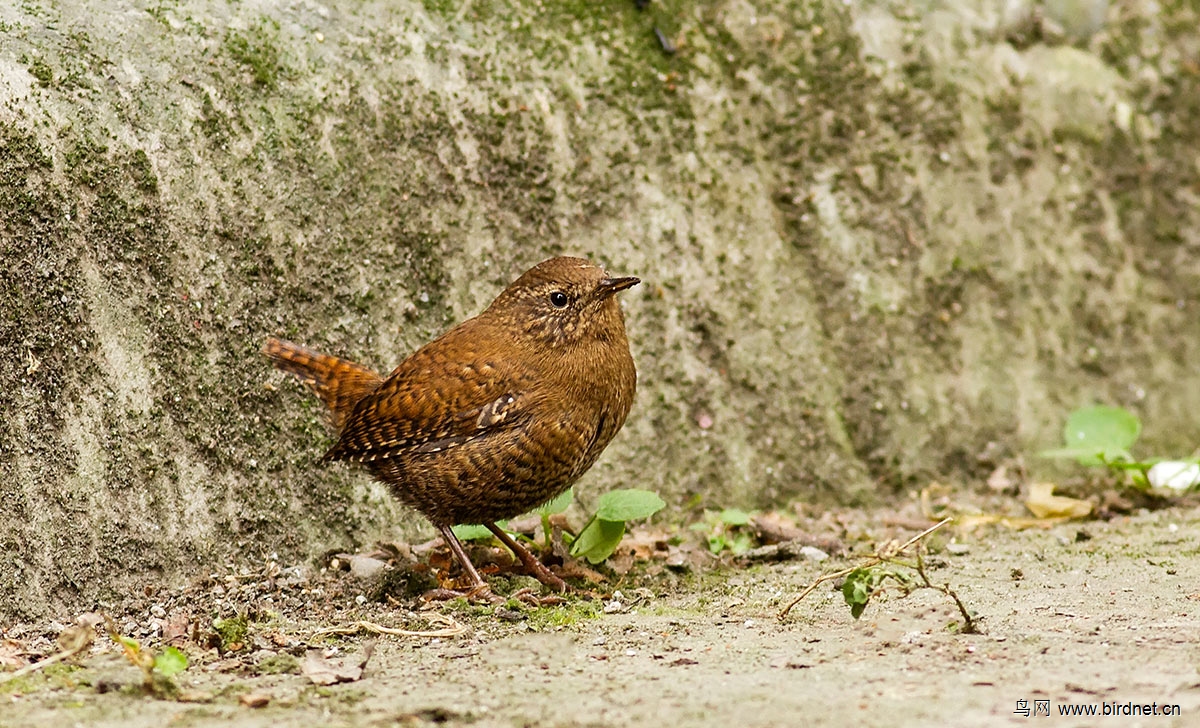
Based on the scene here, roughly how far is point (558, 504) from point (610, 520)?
0.27 meters

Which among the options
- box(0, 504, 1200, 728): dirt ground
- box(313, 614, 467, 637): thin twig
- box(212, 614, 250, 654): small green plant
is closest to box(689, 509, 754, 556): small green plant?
box(0, 504, 1200, 728): dirt ground

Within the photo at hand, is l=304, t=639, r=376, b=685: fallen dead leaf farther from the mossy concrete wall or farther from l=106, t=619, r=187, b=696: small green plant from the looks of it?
the mossy concrete wall

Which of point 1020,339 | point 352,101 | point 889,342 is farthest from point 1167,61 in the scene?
point 352,101

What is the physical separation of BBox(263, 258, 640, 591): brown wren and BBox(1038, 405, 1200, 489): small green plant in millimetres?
2102

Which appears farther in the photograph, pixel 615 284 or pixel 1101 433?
pixel 1101 433

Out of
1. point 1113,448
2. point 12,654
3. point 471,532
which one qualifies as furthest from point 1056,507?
point 12,654

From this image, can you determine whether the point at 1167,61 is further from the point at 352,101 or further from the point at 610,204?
the point at 352,101

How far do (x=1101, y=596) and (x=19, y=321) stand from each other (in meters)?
3.04

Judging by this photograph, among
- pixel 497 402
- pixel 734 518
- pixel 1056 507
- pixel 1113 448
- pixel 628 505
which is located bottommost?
pixel 1056 507

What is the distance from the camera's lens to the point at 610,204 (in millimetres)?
4785

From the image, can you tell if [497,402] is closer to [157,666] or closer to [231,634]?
[231,634]

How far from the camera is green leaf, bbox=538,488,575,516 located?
4.20 m

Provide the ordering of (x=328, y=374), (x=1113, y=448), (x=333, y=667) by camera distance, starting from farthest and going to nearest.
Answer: (x=1113, y=448) → (x=328, y=374) → (x=333, y=667)

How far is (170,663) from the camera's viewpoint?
9.12 feet
